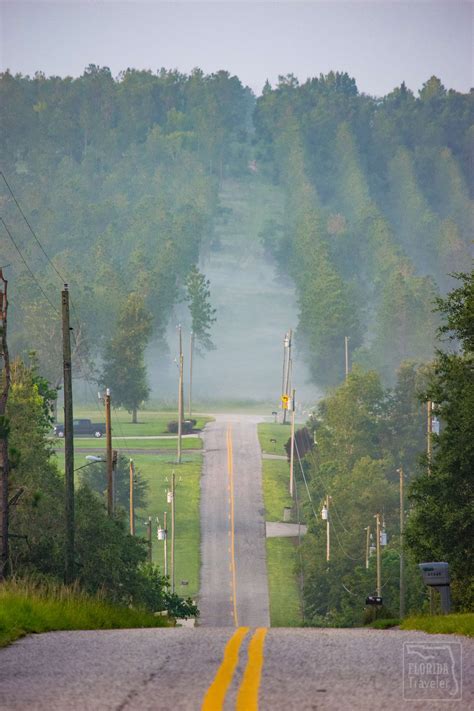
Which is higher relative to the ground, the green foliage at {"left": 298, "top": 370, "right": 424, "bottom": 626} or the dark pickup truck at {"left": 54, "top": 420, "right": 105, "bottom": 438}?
the dark pickup truck at {"left": 54, "top": 420, "right": 105, "bottom": 438}

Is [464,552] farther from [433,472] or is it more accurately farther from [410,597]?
[410,597]

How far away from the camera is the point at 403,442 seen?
13838cm

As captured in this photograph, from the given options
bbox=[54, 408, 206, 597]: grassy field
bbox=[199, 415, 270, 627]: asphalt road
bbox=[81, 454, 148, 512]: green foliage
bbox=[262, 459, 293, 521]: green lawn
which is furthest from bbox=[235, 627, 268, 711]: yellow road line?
bbox=[262, 459, 293, 521]: green lawn

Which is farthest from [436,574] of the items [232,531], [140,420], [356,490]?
[140,420]

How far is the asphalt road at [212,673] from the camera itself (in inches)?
437

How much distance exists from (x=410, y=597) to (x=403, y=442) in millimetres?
70734

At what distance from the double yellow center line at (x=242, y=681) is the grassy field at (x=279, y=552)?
62.2 meters

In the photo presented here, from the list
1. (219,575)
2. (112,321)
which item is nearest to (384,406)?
(219,575)

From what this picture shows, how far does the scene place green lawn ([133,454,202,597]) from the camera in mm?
94375

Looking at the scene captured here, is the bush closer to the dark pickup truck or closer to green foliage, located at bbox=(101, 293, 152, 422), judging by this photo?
green foliage, located at bbox=(101, 293, 152, 422)

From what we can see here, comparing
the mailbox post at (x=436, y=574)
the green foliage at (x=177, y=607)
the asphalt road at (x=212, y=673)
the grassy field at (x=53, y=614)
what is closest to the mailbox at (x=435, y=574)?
the mailbox post at (x=436, y=574)

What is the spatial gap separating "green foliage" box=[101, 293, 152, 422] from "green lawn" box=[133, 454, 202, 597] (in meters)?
22.6

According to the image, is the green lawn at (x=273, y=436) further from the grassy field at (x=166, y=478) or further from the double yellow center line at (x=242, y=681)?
the double yellow center line at (x=242, y=681)

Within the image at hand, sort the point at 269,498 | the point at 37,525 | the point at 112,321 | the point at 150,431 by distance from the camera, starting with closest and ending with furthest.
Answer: the point at 37,525, the point at 269,498, the point at 150,431, the point at 112,321
